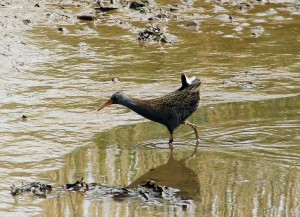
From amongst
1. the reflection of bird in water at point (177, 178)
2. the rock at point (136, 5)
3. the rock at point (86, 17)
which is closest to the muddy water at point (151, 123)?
the reflection of bird in water at point (177, 178)

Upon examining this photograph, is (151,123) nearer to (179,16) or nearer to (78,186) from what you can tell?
(78,186)

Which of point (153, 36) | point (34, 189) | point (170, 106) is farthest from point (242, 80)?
point (34, 189)

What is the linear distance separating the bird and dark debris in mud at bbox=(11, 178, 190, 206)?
1490mm

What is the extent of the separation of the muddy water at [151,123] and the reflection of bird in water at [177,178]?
0.02 meters

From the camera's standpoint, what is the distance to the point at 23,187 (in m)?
7.01

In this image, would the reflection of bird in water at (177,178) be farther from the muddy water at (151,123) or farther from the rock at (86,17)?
the rock at (86,17)

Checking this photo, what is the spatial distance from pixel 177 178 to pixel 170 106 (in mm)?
1343

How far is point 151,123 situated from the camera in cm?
955

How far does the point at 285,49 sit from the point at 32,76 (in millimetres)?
3916

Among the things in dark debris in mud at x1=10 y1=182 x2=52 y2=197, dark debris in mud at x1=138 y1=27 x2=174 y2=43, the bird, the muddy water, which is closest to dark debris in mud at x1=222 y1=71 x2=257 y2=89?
the muddy water

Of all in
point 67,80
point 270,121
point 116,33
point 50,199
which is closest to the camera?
point 50,199

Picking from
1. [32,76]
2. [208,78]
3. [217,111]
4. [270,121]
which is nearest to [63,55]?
[32,76]

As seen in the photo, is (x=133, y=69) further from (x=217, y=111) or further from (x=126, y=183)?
(x=126, y=183)

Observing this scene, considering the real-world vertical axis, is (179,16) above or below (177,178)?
above
